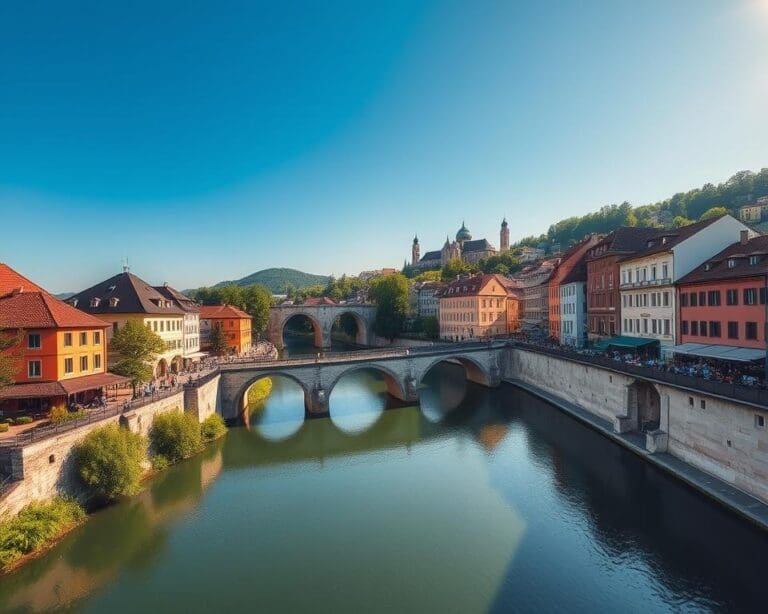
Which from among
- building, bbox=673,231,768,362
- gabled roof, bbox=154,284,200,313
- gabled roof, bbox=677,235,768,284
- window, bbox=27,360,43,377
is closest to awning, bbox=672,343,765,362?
building, bbox=673,231,768,362

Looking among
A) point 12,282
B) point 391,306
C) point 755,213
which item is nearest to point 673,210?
point 755,213

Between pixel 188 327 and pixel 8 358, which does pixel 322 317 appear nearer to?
pixel 188 327

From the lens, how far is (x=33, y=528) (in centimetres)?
1700

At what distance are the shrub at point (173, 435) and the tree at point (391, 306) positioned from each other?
59349 mm

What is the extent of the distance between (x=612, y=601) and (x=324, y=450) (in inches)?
802

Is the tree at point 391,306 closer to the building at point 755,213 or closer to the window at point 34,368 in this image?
the window at point 34,368

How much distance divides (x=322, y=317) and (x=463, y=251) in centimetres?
8318

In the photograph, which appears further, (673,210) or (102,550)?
(673,210)

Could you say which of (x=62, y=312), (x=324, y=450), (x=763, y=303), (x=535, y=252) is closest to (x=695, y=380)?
(x=763, y=303)

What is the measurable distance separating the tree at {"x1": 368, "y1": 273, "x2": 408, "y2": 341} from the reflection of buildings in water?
61036mm

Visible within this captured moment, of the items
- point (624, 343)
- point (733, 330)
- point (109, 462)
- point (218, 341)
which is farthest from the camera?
point (218, 341)

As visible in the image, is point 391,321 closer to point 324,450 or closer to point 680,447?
point 324,450

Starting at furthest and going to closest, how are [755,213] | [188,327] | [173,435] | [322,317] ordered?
[755,213]
[322,317]
[188,327]
[173,435]

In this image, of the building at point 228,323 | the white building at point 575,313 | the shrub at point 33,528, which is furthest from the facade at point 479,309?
→ the shrub at point 33,528
